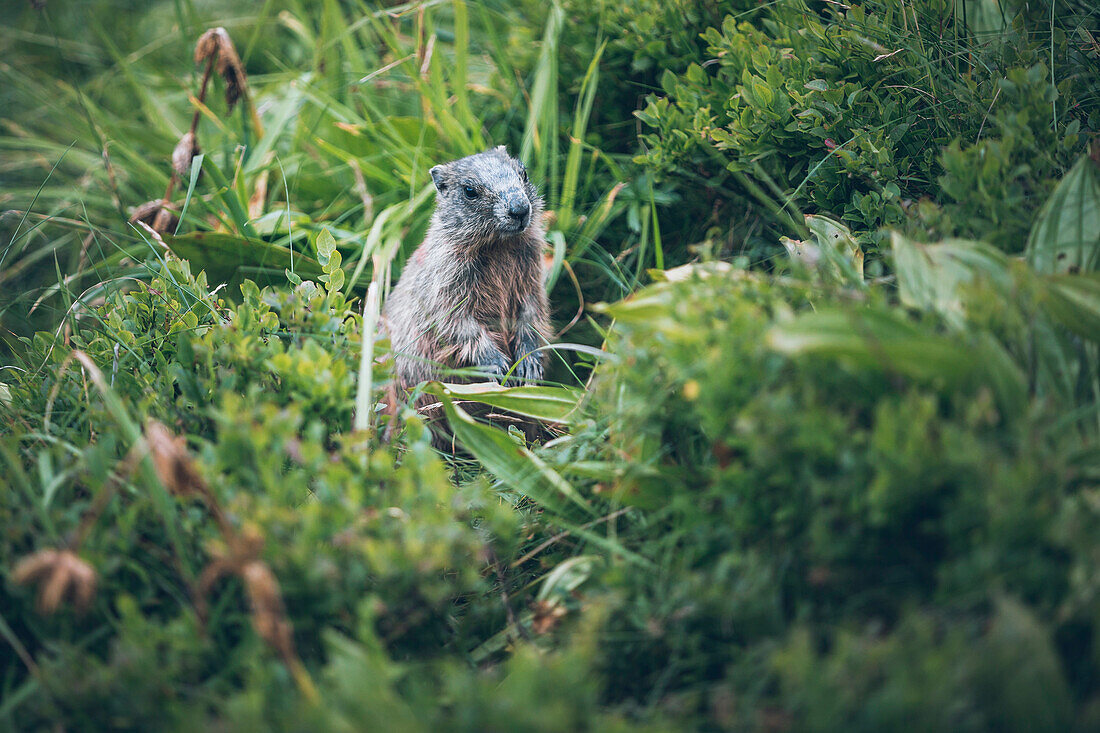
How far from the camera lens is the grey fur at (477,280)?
3607 mm

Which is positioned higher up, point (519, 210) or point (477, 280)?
point (519, 210)

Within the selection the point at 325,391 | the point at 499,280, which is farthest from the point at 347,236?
the point at 325,391

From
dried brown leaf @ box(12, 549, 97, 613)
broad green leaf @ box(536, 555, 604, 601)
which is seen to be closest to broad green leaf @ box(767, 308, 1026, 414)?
broad green leaf @ box(536, 555, 604, 601)

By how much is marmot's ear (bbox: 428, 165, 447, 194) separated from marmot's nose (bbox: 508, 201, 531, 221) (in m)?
0.51

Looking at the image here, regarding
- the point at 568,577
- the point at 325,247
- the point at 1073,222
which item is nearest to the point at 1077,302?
the point at 1073,222

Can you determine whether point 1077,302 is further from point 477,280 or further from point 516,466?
point 477,280

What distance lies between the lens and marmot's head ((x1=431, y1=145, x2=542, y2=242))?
11.6 feet

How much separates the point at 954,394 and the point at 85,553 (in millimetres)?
2183

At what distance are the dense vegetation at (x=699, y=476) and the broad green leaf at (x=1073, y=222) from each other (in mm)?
12

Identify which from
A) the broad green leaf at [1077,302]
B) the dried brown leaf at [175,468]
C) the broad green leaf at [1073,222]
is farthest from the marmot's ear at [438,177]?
the broad green leaf at [1077,302]

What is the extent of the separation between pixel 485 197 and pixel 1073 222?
2.42 meters

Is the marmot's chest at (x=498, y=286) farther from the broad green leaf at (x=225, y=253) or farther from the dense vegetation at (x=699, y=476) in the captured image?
the dense vegetation at (x=699, y=476)

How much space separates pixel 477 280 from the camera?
149 inches

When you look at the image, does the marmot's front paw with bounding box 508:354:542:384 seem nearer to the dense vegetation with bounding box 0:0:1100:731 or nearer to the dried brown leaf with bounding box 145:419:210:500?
the dense vegetation with bounding box 0:0:1100:731
